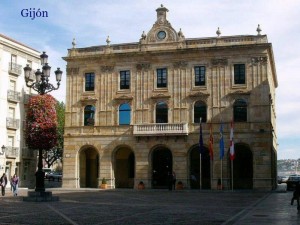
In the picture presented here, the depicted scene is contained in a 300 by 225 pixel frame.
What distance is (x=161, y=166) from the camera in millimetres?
50125

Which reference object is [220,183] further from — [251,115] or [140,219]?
[140,219]

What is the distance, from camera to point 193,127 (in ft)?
158

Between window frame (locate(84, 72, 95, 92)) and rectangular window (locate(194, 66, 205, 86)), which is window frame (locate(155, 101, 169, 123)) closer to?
rectangular window (locate(194, 66, 205, 86))

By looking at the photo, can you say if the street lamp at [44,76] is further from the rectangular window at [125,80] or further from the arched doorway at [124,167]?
the arched doorway at [124,167]

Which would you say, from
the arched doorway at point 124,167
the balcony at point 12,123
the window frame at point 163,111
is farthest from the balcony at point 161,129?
the balcony at point 12,123

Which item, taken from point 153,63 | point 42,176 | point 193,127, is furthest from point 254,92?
point 42,176

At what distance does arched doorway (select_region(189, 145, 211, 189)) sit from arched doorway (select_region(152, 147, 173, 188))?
2.48 metres

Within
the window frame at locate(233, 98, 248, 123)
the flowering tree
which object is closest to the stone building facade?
the window frame at locate(233, 98, 248, 123)

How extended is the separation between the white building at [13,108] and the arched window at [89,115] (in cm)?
907

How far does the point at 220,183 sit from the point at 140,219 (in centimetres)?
2794

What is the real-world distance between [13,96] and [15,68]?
3.29 m

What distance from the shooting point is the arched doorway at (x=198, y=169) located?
48.2 metres

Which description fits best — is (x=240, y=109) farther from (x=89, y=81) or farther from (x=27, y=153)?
(x=27, y=153)

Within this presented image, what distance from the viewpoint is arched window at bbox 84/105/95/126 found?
51.6 m
